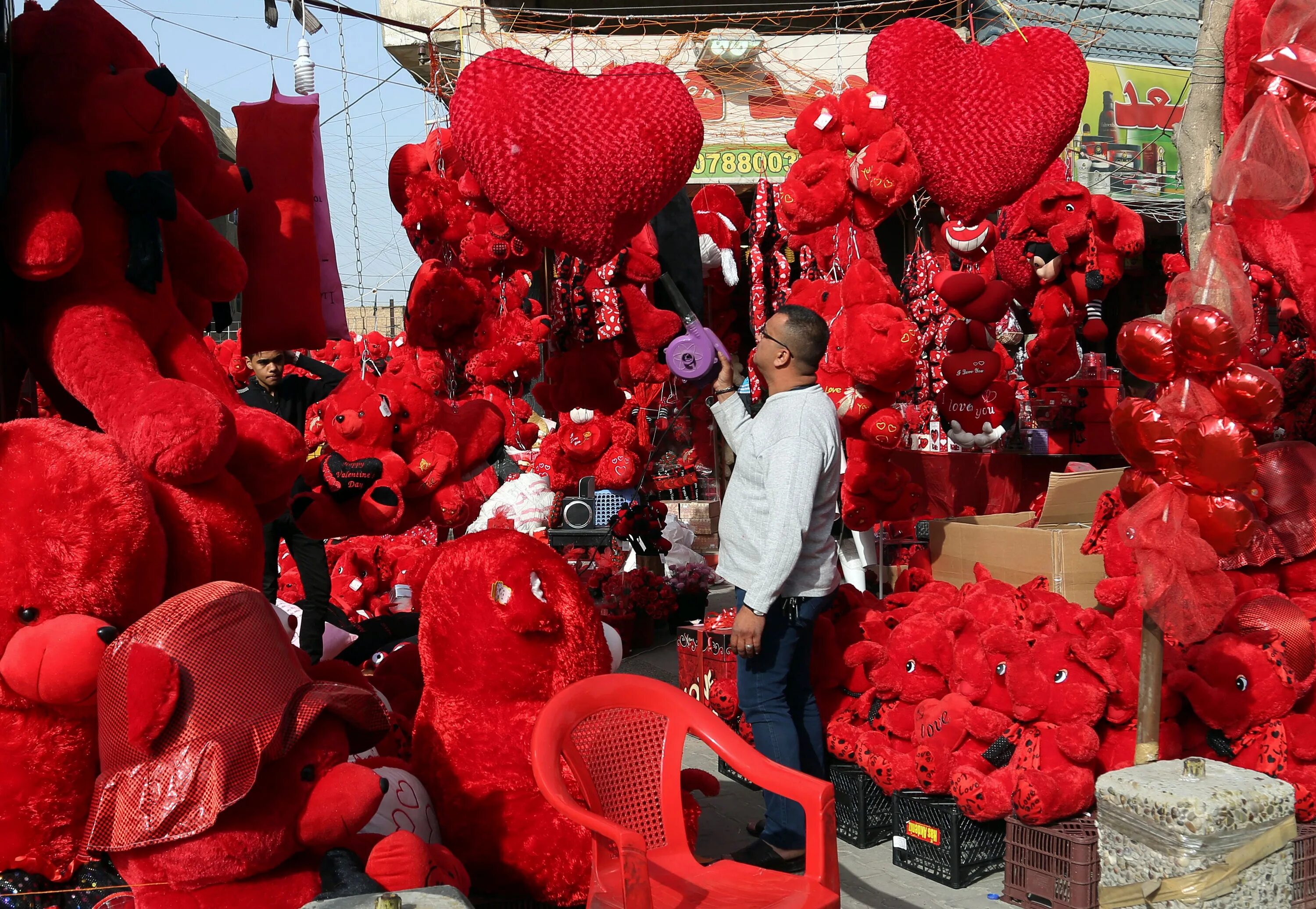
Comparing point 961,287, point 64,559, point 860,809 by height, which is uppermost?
point 961,287

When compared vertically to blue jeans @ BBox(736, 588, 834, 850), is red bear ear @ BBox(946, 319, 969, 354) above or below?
above

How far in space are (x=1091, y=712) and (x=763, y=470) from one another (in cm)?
116

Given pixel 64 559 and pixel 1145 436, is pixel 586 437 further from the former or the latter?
pixel 64 559

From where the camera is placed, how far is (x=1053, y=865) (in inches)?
120

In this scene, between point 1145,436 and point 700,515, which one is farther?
point 700,515

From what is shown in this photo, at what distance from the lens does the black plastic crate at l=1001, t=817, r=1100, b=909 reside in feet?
9.78

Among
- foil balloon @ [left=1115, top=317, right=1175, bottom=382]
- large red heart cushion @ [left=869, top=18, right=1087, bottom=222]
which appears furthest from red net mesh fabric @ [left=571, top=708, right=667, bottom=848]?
large red heart cushion @ [left=869, top=18, right=1087, bottom=222]

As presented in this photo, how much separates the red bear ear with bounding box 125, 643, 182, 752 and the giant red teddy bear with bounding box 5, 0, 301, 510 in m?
0.63

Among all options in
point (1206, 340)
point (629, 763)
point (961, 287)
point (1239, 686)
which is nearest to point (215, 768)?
point (629, 763)

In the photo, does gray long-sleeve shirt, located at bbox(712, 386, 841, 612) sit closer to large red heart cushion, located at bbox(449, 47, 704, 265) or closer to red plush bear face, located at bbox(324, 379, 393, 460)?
large red heart cushion, located at bbox(449, 47, 704, 265)

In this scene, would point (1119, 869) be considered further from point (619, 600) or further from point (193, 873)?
point (619, 600)

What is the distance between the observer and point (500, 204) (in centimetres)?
362

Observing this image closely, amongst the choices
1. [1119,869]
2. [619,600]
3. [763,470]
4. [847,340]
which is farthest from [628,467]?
[1119,869]

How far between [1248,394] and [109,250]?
2.95 metres
